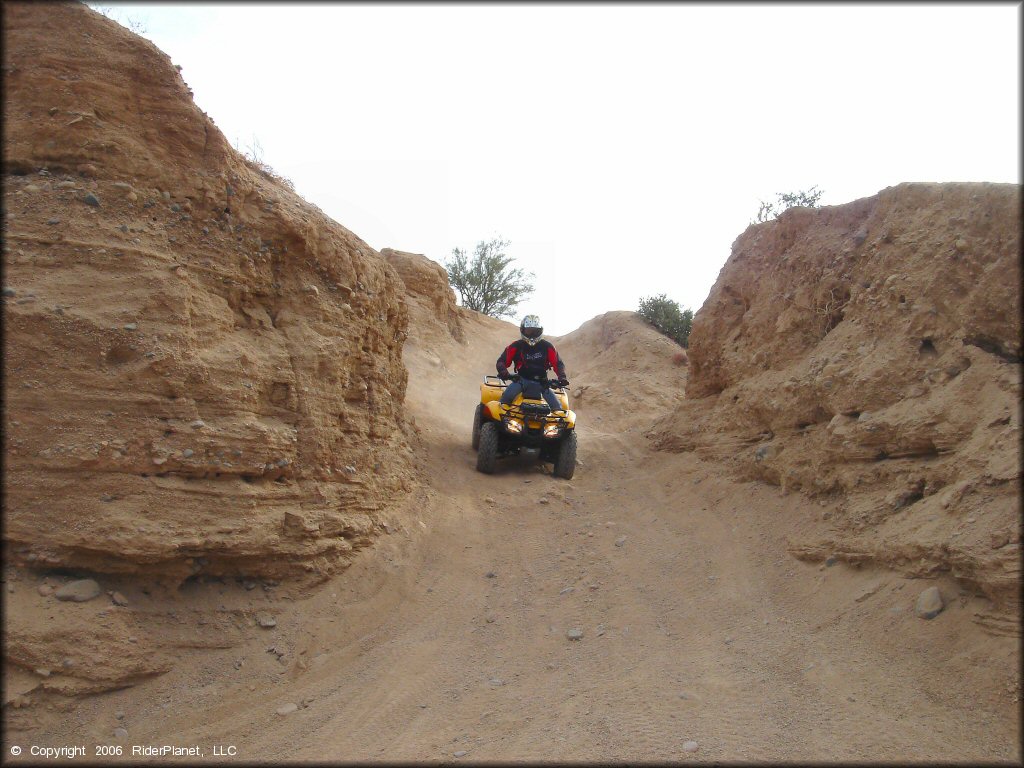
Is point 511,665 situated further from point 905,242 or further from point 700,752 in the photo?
point 905,242

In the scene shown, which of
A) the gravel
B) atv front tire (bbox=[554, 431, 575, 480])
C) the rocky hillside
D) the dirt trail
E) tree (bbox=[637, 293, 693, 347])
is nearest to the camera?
the dirt trail

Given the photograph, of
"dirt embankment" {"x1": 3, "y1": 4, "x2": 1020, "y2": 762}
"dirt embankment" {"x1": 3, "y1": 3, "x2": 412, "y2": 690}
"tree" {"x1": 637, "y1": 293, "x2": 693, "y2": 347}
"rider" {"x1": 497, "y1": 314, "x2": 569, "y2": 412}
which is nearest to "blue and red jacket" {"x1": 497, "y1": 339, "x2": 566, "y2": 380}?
"rider" {"x1": 497, "y1": 314, "x2": 569, "y2": 412}

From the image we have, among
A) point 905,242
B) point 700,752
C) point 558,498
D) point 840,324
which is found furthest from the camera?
point 558,498

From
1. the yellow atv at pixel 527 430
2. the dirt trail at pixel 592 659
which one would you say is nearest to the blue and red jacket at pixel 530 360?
the yellow atv at pixel 527 430

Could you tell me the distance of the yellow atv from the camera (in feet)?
29.0

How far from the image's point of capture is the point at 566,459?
8977 millimetres

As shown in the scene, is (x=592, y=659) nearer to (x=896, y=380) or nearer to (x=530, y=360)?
(x=896, y=380)

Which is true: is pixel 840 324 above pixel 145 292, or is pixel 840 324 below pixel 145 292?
above

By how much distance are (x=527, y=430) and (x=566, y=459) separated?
2.19 feet

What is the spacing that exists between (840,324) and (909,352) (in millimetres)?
1237

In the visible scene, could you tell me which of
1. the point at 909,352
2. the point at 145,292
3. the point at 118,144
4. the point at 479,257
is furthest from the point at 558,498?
the point at 479,257

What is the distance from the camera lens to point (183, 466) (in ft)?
15.8

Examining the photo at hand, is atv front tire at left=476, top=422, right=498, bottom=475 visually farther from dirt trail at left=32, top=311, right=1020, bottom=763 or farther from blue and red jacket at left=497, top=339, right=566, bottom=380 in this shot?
dirt trail at left=32, top=311, right=1020, bottom=763

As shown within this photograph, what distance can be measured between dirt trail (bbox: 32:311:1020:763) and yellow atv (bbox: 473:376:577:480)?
133 cm
